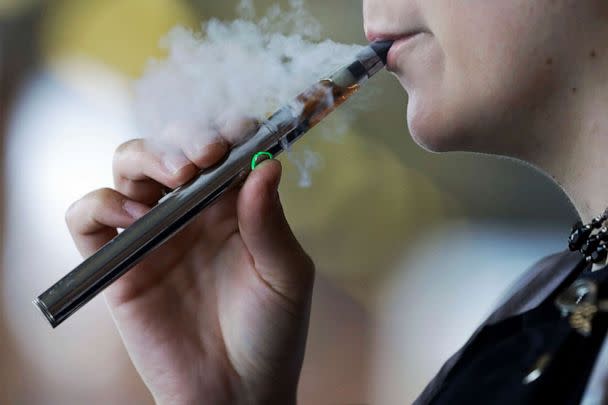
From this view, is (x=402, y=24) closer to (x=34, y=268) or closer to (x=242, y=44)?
(x=242, y=44)

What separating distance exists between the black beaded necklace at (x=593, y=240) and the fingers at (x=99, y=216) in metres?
0.44

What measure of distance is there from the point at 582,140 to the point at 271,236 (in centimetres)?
31

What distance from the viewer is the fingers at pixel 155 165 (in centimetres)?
64

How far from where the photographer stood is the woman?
1.81 ft

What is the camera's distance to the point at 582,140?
59 centimetres

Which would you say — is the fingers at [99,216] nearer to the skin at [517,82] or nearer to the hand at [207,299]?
the hand at [207,299]

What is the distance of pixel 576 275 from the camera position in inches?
27.5

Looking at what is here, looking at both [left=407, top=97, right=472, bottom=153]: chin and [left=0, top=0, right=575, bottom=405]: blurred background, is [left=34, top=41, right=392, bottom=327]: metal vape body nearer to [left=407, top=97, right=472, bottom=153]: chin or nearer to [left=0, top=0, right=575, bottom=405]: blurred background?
[left=407, top=97, right=472, bottom=153]: chin

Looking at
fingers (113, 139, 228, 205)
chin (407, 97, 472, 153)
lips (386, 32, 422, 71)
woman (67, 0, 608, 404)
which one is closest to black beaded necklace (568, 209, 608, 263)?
woman (67, 0, 608, 404)

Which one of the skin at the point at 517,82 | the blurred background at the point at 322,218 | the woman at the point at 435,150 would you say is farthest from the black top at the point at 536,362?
the blurred background at the point at 322,218

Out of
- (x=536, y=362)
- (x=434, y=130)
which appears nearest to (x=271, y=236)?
(x=434, y=130)

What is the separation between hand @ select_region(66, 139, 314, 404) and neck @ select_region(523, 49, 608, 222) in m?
0.27

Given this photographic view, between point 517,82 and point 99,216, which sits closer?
point 517,82

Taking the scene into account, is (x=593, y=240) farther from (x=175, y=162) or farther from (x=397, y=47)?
(x=175, y=162)
